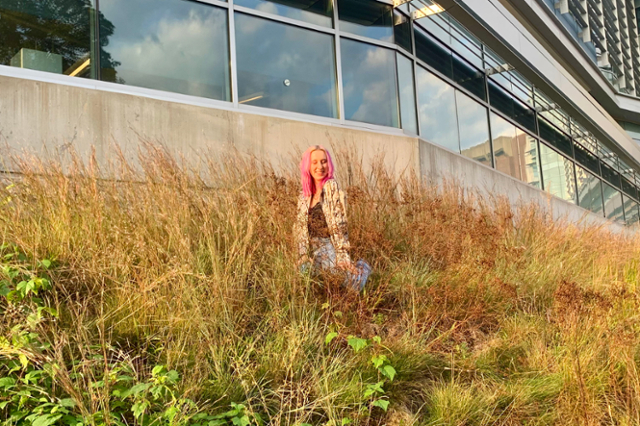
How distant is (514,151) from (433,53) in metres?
3.72

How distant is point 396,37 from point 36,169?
6.45 meters

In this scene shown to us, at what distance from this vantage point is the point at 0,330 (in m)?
2.72

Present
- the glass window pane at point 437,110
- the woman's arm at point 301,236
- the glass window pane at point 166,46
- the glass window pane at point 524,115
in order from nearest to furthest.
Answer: the woman's arm at point 301,236, the glass window pane at point 166,46, the glass window pane at point 437,110, the glass window pane at point 524,115

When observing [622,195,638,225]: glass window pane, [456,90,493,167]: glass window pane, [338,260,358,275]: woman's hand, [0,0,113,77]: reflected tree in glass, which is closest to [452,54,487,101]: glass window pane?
[456,90,493,167]: glass window pane

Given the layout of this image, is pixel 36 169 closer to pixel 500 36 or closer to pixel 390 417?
pixel 390 417

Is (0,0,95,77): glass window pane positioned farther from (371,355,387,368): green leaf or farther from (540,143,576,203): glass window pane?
(540,143,576,203): glass window pane

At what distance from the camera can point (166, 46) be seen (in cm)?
682

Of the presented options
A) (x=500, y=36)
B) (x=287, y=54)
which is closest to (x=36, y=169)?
(x=287, y=54)

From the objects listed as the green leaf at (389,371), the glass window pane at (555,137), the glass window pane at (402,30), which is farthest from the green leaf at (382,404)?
the glass window pane at (555,137)

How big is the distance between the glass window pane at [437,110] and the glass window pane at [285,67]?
6.55 ft

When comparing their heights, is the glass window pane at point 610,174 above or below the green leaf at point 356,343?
above

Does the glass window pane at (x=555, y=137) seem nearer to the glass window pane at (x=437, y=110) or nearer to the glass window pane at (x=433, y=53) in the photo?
the glass window pane at (x=433, y=53)

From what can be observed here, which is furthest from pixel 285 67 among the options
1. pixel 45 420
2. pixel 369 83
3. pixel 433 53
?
pixel 45 420

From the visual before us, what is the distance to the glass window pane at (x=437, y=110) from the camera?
31.9 feet
